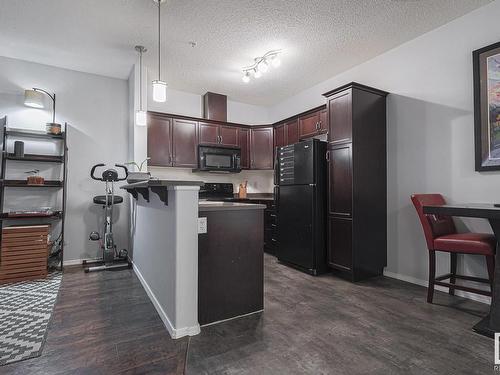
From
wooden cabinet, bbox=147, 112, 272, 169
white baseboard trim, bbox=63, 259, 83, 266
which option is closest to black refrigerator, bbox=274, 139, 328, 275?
wooden cabinet, bbox=147, 112, 272, 169

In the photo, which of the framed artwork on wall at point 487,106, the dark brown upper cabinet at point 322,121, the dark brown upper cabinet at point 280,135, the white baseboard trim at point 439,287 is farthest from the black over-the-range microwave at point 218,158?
the framed artwork on wall at point 487,106

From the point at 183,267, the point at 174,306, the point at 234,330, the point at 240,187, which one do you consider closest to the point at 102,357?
the point at 174,306

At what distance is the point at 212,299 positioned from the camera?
212cm

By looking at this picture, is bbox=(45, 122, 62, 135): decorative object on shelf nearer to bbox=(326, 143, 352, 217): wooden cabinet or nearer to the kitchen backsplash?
the kitchen backsplash

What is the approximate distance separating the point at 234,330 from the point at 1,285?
2852 millimetres

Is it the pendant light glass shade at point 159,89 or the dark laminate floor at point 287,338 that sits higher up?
the pendant light glass shade at point 159,89

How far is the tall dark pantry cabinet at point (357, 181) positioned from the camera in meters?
3.12

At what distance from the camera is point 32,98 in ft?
11.6

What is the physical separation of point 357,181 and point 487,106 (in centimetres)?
134

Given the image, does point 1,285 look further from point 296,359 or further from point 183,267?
point 296,359

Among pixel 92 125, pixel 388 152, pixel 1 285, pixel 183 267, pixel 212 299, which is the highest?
pixel 92 125

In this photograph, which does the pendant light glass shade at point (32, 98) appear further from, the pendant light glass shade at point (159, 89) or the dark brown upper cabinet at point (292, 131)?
the dark brown upper cabinet at point (292, 131)

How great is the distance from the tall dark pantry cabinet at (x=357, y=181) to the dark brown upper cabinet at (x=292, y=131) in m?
1.11

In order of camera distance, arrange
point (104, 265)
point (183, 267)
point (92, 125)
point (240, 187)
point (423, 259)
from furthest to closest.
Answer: point (240, 187), point (92, 125), point (104, 265), point (423, 259), point (183, 267)
